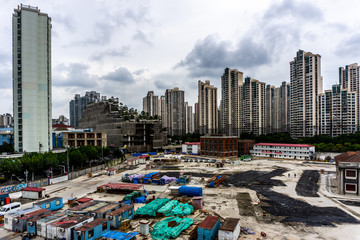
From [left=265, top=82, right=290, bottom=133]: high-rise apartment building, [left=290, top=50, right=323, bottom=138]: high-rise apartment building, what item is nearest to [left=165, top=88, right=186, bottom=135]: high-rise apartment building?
[left=265, top=82, right=290, bottom=133]: high-rise apartment building

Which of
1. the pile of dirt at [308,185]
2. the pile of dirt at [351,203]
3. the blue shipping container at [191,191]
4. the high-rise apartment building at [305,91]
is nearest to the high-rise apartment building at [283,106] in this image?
the high-rise apartment building at [305,91]

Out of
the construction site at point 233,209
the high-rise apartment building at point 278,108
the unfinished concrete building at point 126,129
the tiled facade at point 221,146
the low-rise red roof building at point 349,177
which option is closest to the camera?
the construction site at point 233,209

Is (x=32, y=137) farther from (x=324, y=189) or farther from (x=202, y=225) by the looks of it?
(x=324, y=189)

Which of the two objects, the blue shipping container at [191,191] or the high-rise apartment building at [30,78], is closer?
the blue shipping container at [191,191]

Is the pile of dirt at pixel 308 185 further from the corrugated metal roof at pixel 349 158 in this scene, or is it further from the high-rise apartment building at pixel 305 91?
the high-rise apartment building at pixel 305 91

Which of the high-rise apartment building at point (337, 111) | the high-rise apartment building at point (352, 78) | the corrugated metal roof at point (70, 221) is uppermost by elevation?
the high-rise apartment building at point (352, 78)

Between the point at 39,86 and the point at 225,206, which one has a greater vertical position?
the point at 39,86

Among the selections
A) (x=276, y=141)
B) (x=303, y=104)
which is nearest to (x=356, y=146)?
(x=276, y=141)
